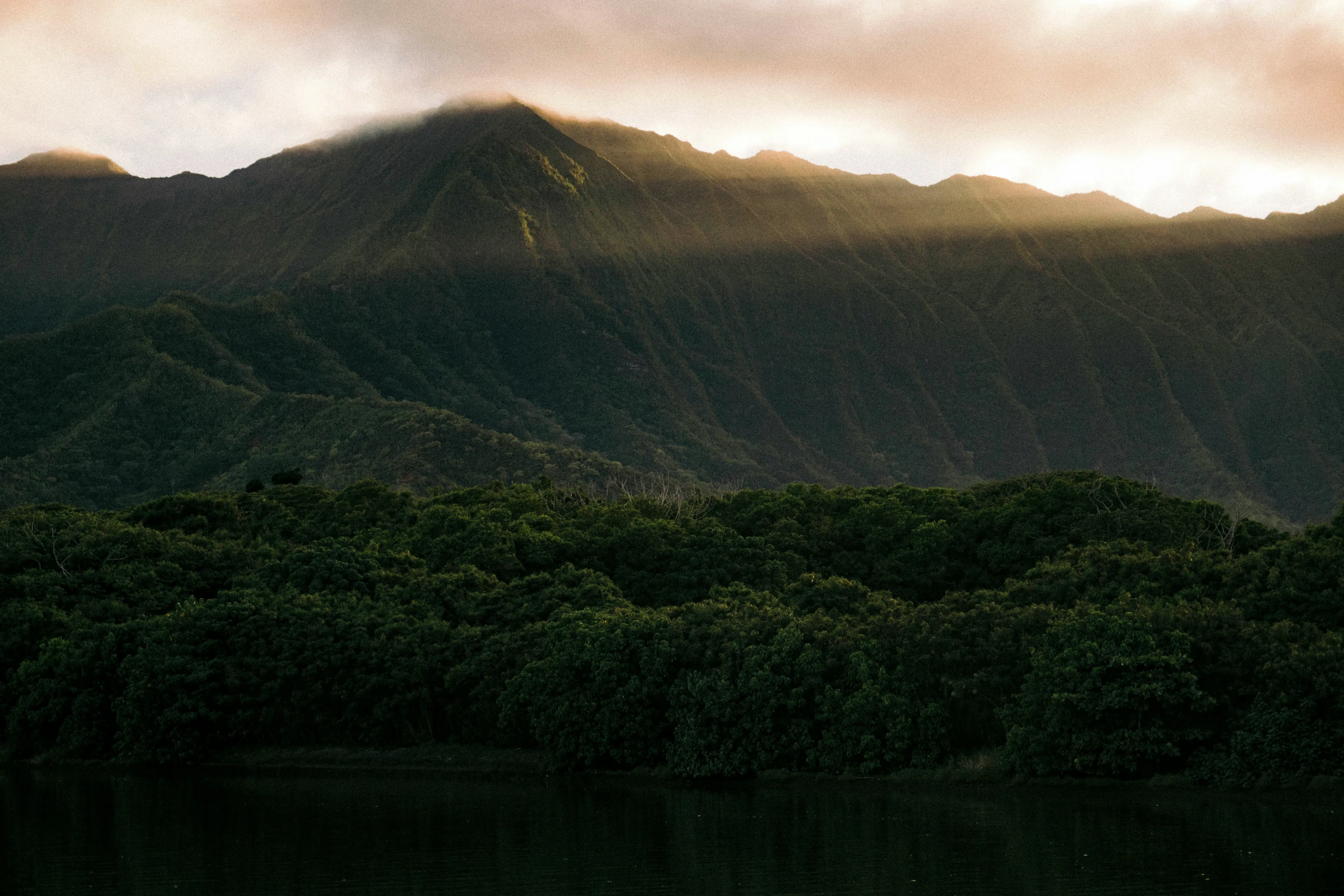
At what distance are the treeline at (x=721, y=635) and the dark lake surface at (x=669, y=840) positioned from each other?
244 centimetres

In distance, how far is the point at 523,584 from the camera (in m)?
76.9

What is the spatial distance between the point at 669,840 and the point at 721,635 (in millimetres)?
19149

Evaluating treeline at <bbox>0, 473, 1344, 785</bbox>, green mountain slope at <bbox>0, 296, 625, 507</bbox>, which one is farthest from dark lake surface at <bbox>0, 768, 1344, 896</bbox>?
green mountain slope at <bbox>0, 296, 625, 507</bbox>

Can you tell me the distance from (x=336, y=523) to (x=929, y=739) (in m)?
50.3

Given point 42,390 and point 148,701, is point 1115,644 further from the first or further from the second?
point 42,390

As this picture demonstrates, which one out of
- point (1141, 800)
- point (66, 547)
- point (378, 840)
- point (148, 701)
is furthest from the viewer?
point (66, 547)

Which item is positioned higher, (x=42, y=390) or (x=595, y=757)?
(x=42, y=390)

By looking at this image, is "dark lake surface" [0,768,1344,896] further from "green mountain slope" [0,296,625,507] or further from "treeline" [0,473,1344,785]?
"green mountain slope" [0,296,625,507]

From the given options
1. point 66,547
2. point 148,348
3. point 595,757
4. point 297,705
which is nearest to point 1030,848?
point 595,757

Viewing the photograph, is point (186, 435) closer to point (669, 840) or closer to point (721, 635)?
point (721, 635)

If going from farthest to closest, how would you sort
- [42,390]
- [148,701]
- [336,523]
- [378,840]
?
1. [42,390]
2. [336,523]
3. [148,701]
4. [378,840]

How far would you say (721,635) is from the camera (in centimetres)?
6406

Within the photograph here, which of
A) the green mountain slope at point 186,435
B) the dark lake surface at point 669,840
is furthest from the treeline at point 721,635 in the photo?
the green mountain slope at point 186,435

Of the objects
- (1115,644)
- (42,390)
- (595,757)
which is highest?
(42,390)
